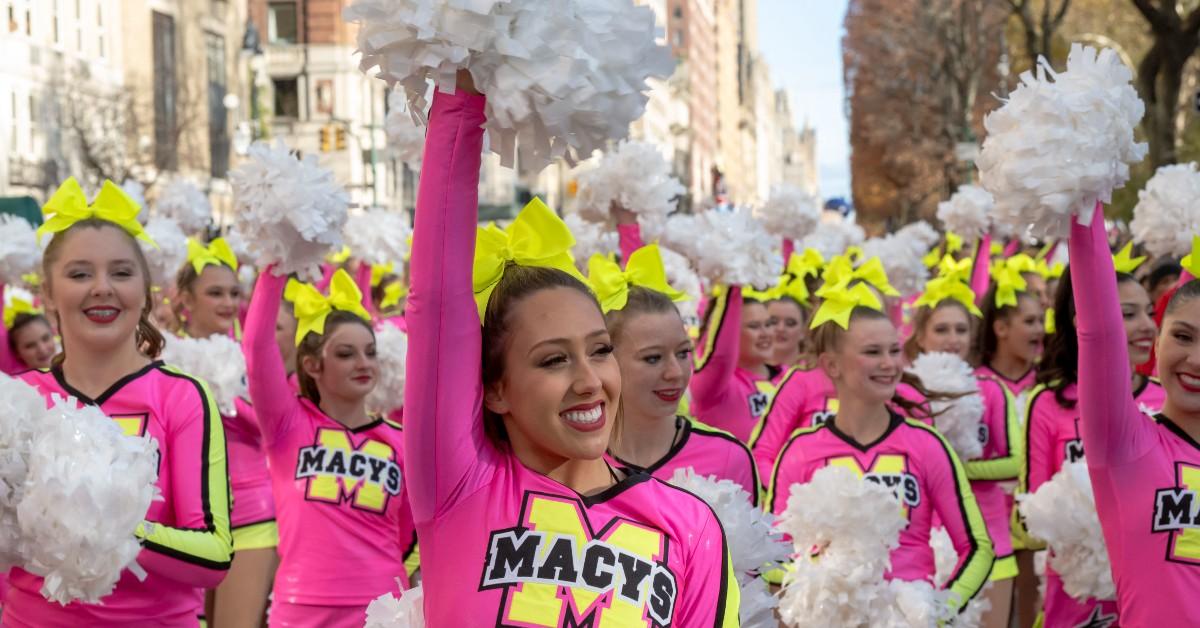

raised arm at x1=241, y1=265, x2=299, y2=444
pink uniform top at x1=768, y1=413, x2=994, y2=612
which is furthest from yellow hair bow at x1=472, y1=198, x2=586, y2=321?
pink uniform top at x1=768, y1=413, x2=994, y2=612

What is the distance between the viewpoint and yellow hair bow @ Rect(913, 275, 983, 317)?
7.68m

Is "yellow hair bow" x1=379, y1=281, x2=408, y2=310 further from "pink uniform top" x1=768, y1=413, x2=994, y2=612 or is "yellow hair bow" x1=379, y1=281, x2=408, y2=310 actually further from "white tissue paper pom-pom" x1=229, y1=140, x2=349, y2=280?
"white tissue paper pom-pom" x1=229, y1=140, x2=349, y2=280

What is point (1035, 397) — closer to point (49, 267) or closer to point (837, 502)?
point (837, 502)

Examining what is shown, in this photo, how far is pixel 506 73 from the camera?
212 cm

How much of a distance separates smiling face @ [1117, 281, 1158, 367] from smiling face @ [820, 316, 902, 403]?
889 mm

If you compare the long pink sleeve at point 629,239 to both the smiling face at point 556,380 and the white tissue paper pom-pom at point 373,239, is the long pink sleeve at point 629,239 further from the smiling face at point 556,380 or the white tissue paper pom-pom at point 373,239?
the white tissue paper pom-pom at point 373,239

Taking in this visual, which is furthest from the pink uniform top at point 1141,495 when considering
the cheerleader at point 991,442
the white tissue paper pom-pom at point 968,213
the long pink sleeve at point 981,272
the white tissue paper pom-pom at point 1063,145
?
the white tissue paper pom-pom at point 968,213

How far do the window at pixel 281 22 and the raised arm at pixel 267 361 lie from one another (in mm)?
46612

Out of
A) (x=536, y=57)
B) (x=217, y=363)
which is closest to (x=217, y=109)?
(x=217, y=363)

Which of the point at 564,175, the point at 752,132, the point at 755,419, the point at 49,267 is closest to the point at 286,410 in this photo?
the point at 49,267

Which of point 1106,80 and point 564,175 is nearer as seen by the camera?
point 1106,80

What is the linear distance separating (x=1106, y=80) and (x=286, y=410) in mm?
2990

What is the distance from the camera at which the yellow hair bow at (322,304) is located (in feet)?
18.2

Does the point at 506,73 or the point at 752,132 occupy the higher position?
the point at 752,132
